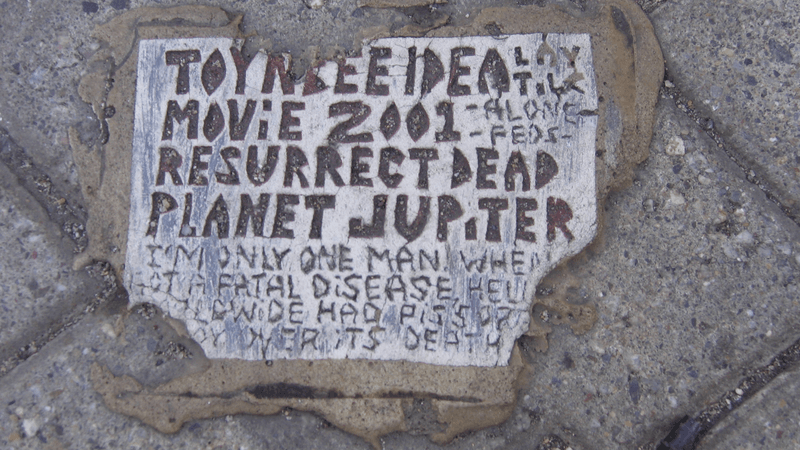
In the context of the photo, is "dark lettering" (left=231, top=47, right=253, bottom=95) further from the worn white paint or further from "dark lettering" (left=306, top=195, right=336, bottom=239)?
"dark lettering" (left=306, top=195, right=336, bottom=239)

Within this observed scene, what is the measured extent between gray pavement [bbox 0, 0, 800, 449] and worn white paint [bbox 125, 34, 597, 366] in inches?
5.9

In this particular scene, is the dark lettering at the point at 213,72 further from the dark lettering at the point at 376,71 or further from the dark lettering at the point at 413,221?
the dark lettering at the point at 413,221

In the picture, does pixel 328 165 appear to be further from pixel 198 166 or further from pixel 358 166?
pixel 198 166

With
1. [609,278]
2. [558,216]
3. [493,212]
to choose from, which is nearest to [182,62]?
[493,212]

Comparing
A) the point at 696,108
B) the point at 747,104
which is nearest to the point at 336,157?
the point at 696,108

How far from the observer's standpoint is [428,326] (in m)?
1.58

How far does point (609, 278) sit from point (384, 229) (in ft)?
2.67

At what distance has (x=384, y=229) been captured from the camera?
1.60m

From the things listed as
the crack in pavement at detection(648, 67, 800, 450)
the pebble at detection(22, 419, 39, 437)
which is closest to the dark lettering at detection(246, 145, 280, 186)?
the pebble at detection(22, 419, 39, 437)

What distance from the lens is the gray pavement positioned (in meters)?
1.58

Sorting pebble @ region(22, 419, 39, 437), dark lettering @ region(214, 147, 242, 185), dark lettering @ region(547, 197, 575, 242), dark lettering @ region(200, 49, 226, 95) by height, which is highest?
dark lettering @ region(200, 49, 226, 95)

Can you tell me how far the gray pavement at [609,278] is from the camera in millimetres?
1579

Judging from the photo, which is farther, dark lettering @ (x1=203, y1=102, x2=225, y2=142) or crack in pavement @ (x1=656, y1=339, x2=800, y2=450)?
dark lettering @ (x1=203, y1=102, x2=225, y2=142)

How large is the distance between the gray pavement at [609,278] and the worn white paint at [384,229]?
149mm
